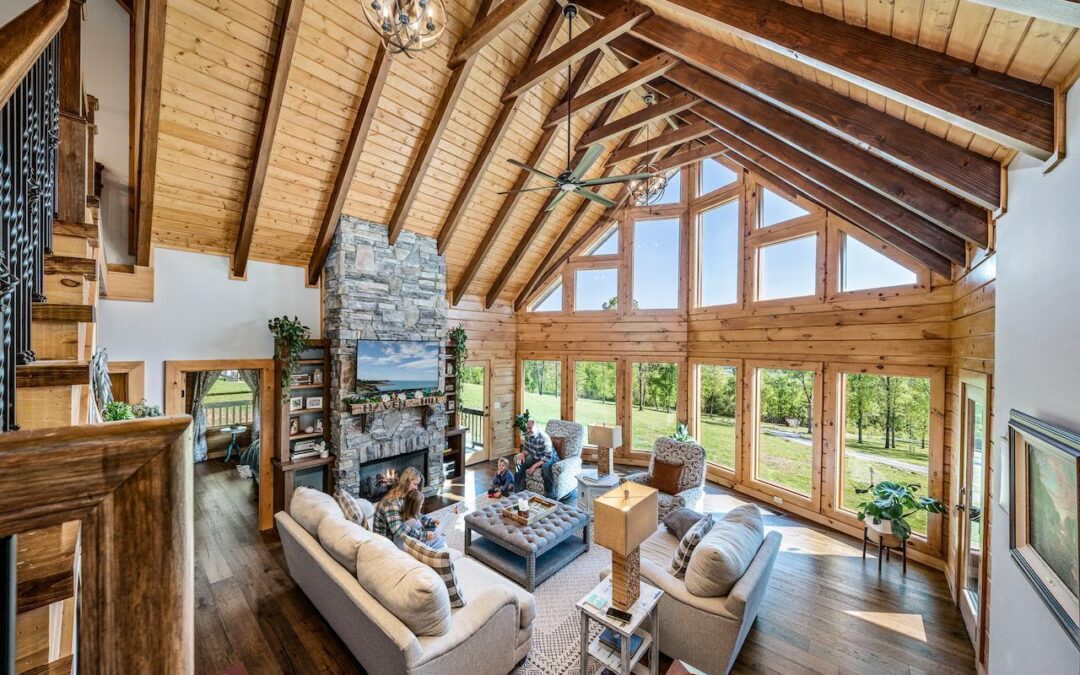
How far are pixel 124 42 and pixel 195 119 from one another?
1.16 meters

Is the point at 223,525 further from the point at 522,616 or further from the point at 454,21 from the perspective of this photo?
the point at 454,21

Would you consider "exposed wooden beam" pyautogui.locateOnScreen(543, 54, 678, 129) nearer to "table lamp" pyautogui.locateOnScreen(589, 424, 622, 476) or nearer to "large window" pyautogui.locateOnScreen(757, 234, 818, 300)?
"large window" pyautogui.locateOnScreen(757, 234, 818, 300)

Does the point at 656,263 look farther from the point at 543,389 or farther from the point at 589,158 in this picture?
the point at 589,158

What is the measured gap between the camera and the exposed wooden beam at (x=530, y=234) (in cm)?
583

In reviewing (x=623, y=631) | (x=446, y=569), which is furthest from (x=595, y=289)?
(x=623, y=631)

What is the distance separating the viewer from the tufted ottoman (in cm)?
414

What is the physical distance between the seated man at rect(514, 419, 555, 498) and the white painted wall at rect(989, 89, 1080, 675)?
14.6 ft

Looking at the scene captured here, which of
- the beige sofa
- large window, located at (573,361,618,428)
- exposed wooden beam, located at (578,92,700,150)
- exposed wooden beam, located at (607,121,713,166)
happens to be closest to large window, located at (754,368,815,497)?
large window, located at (573,361,618,428)

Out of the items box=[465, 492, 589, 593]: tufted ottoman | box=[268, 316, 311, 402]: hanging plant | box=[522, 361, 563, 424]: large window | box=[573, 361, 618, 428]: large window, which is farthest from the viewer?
box=[522, 361, 563, 424]: large window

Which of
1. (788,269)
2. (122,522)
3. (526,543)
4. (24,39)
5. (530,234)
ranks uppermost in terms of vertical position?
(530,234)

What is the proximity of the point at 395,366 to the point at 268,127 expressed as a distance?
3.30m

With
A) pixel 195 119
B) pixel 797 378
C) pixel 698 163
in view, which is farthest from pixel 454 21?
pixel 797 378

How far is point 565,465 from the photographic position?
6.15 m

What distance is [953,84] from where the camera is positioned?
1984 millimetres
